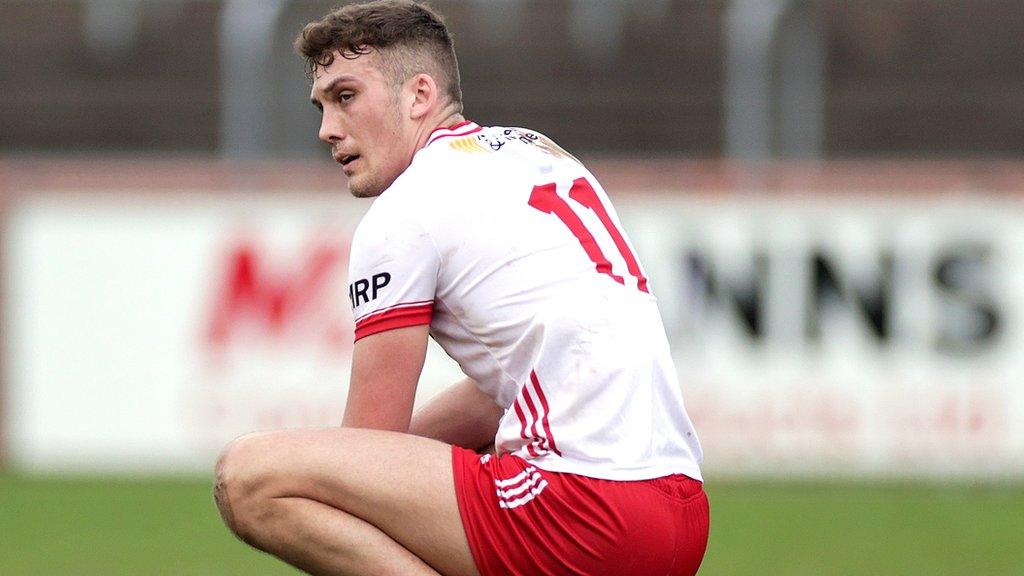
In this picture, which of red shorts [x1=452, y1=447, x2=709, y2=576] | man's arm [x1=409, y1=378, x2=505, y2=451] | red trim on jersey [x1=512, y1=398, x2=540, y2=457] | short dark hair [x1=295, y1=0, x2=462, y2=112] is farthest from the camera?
man's arm [x1=409, y1=378, x2=505, y2=451]

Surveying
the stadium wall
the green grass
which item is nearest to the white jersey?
the green grass

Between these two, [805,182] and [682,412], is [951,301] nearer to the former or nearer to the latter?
[805,182]

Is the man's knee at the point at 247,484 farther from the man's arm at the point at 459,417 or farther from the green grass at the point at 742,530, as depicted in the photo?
the green grass at the point at 742,530

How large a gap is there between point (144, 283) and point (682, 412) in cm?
779

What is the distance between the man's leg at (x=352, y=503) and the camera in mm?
4309

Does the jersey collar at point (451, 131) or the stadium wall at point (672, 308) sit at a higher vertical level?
the jersey collar at point (451, 131)

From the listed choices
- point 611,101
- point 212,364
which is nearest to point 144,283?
point 212,364

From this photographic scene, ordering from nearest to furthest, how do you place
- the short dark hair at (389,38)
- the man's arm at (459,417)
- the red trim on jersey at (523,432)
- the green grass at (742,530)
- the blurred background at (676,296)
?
1. the red trim on jersey at (523,432)
2. the short dark hair at (389,38)
3. the man's arm at (459,417)
4. the green grass at (742,530)
5. the blurred background at (676,296)

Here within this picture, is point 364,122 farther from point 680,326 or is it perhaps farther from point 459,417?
point 680,326

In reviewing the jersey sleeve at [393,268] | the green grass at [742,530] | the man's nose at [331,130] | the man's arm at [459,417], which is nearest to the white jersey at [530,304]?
the jersey sleeve at [393,268]

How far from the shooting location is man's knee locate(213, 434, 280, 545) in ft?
14.2

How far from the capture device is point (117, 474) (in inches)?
451

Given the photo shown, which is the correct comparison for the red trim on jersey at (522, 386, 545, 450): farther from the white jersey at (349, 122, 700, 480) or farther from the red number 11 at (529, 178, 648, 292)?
the red number 11 at (529, 178, 648, 292)

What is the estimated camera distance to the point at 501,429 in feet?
14.8
